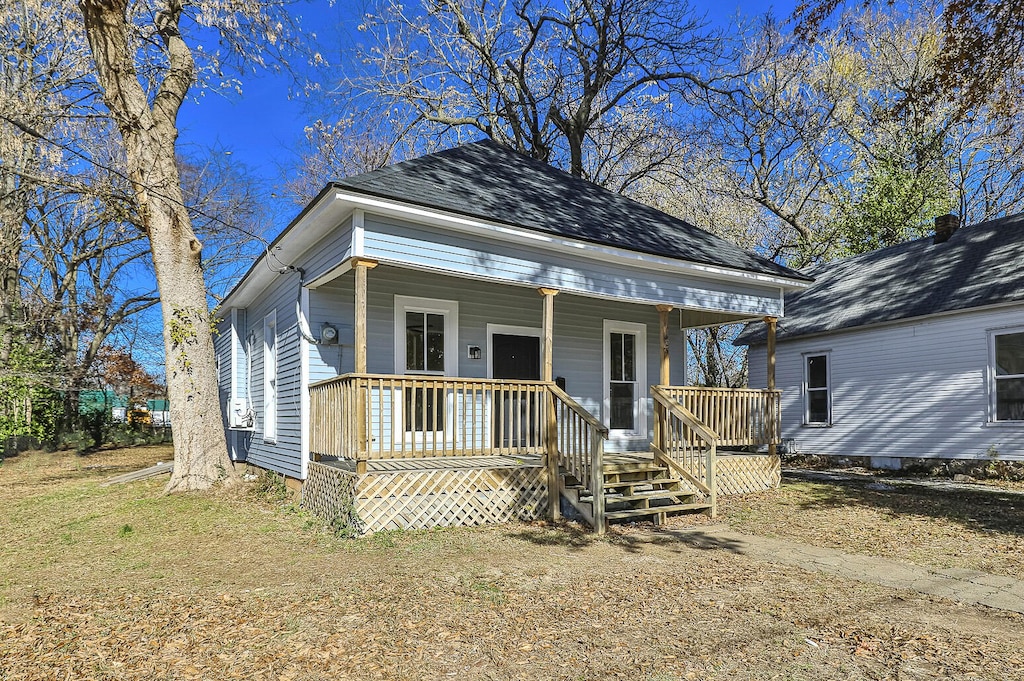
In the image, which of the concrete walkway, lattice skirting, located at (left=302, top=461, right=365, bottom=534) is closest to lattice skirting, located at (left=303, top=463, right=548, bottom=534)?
lattice skirting, located at (left=302, top=461, right=365, bottom=534)

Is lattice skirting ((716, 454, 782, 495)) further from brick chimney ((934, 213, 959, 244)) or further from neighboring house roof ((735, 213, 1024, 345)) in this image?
brick chimney ((934, 213, 959, 244))

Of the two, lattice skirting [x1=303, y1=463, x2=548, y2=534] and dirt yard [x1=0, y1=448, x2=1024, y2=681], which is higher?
lattice skirting [x1=303, y1=463, x2=548, y2=534]

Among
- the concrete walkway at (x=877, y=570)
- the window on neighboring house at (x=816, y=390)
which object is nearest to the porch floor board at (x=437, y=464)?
the concrete walkway at (x=877, y=570)

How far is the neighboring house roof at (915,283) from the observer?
13.1 metres

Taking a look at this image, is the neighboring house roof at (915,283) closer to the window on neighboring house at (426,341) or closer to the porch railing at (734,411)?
the porch railing at (734,411)

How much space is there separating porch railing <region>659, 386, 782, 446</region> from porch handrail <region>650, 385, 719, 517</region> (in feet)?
1.03

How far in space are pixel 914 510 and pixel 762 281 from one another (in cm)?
410

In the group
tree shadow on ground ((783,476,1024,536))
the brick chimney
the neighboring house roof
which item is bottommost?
tree shadow on ground ((783,476,1024,536))

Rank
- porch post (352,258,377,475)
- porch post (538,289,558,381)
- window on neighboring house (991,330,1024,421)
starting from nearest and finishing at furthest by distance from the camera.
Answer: porch post (352,258,377,475), porch post (538,289,558,381), window on neighboring house (991,330,1024,421)

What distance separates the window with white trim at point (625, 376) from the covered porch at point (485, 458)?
4.96ft

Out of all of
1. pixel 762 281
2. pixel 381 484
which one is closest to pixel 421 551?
pixel 381 484

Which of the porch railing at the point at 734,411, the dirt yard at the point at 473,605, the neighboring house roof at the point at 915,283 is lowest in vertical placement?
the dirt yard at the point at 473,605

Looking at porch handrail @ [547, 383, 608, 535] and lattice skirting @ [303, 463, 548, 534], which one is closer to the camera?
lattice skirting @ [303, 463, 548, 534]

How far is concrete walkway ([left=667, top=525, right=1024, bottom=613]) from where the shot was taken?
5373 millimetres
